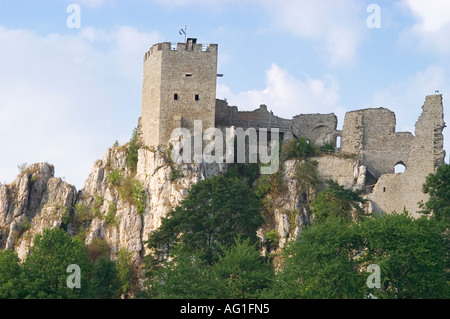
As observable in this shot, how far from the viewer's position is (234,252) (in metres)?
55.2

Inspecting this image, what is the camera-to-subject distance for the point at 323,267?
2005 inches

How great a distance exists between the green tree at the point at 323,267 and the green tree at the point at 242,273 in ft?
2.89

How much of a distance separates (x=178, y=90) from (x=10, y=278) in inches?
724

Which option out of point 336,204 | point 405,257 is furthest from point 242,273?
point 336,204

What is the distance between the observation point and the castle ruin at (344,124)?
64938 mm

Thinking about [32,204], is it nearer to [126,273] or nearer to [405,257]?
[126,273]

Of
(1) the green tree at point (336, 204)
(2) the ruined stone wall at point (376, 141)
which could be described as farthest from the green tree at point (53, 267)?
(2) the ruined stone wall at point (376, 141)

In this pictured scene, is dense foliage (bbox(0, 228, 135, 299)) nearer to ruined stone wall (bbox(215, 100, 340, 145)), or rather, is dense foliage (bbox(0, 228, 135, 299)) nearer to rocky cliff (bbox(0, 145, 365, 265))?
rocky cliff (bbox(0, 145, 365, 265))

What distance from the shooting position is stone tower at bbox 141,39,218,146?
6675 cm

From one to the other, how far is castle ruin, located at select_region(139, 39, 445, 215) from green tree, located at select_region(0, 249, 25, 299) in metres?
14.9

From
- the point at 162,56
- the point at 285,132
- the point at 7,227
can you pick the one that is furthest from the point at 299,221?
the point at 7,227

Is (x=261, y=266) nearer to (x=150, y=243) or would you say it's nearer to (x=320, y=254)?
(x=320, y=254)

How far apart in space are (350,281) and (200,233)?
1095 cm
